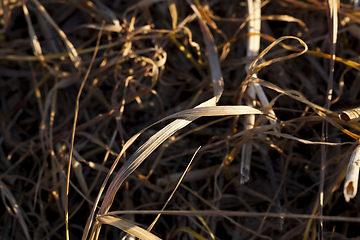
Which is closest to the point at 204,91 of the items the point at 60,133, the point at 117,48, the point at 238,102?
the point at 238,102

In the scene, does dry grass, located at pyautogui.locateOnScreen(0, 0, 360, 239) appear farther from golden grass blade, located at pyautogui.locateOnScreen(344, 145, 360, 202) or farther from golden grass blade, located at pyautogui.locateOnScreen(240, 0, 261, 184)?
golden grass blade, located at pyautogui.locateOnScreen(344, 145, 360, 202)

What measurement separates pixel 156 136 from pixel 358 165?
0.32 m

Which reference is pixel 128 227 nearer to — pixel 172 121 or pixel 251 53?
pixel 172 121

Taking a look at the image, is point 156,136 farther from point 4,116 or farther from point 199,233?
point 4,116

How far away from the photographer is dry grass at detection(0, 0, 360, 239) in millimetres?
680

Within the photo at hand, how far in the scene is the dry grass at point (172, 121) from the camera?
0.68m

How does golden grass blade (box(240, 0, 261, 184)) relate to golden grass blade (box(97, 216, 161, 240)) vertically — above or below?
above

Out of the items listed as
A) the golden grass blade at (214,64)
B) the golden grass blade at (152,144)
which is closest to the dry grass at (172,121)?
the golden grass blade at (214,64)

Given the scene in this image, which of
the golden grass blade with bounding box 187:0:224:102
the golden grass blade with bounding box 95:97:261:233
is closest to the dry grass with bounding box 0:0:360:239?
the golden grass blade with bounding box 187:0:224:102

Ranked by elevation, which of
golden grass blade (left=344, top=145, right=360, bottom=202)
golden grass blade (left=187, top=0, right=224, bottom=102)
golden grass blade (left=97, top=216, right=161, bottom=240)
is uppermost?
golden grass blade (left=187, top=0, right=224, bottom=102)

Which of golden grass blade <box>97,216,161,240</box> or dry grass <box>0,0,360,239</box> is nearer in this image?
golden grass blade <box>97,216,161,240</box>

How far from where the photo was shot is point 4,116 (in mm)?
862

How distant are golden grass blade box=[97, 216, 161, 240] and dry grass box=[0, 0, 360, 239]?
15 cm

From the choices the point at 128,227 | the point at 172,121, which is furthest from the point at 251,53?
the point at 128,227
